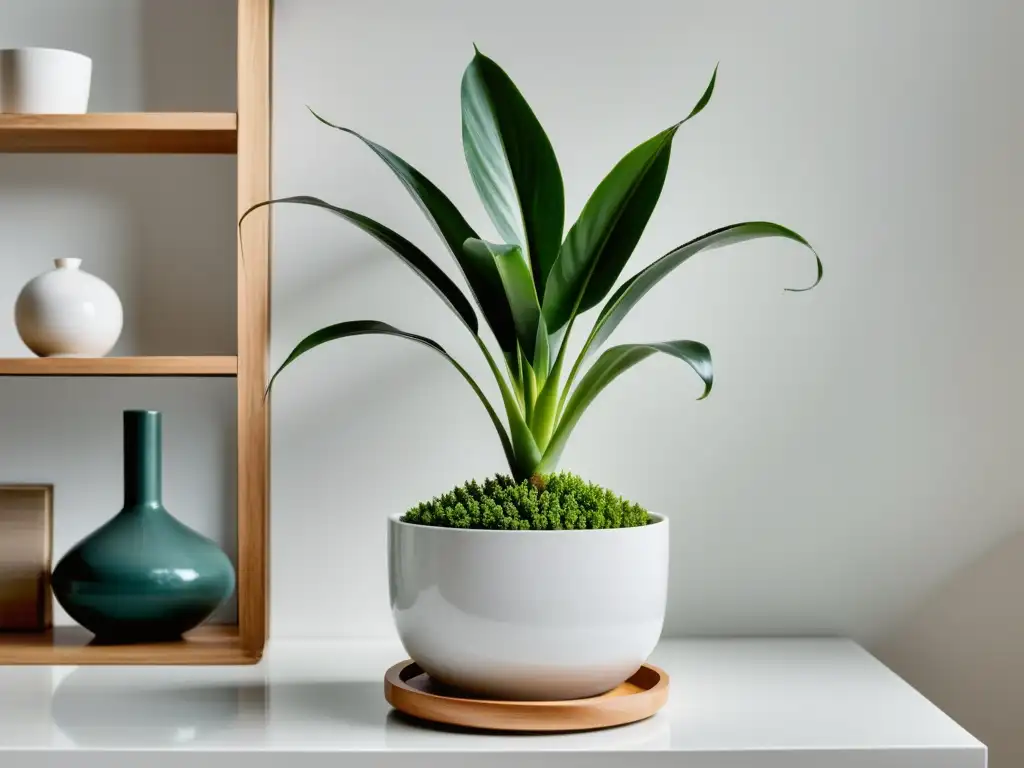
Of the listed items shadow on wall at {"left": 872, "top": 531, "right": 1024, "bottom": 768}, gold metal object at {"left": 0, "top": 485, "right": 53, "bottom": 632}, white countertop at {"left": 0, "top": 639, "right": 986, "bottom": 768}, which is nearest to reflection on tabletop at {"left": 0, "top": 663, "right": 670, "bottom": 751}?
white countertop at {"left": 0, "top": 639, "right": 986, "bottom": 768}

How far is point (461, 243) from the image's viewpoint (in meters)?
1.02

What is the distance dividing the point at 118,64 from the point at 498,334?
66 cm

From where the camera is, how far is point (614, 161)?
51.9 inches

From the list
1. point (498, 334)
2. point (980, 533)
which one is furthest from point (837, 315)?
point (498, 334)

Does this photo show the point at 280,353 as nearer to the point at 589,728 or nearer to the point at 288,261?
the point at 288,261

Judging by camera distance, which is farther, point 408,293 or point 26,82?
point 408,293

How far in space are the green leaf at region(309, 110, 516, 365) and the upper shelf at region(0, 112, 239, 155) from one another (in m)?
0.23

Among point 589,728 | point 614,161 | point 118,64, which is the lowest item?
point 589,728

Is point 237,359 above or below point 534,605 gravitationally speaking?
above

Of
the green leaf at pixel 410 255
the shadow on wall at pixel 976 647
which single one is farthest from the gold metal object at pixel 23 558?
the shadow on wall at pixel 976 647

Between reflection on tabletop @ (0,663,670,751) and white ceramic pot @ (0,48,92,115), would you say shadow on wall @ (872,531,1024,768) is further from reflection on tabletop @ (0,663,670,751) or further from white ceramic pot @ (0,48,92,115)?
white ceramic pot @ (0,48,92,115)

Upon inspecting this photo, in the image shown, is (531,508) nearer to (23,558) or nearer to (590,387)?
(590,387)

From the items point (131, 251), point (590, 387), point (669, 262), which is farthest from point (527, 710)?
point (131, 251)

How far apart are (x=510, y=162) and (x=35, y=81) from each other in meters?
0.55
